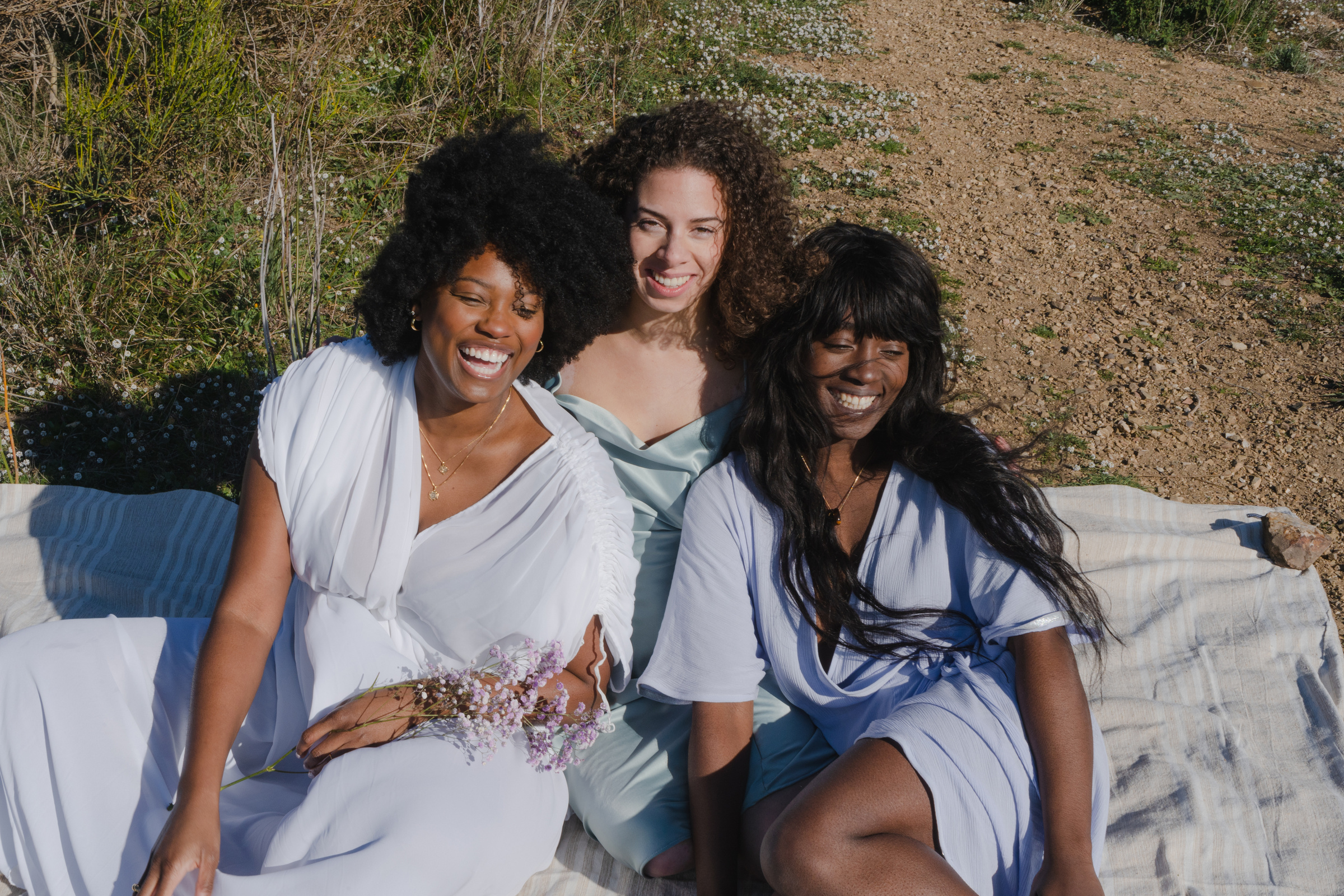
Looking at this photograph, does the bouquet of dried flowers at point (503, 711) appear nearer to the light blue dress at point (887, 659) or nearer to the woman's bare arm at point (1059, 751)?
the light blue dress at point (887, 659)

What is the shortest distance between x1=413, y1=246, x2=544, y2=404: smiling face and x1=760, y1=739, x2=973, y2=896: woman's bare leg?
1.30 meters

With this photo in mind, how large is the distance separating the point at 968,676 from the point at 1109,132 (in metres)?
6.16

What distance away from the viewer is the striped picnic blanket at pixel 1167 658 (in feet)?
9.04

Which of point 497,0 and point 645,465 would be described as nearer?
point 645,465

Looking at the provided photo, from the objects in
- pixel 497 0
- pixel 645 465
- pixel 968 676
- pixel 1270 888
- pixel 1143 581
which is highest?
pixel 497 0

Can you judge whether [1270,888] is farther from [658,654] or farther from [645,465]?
[645,465]

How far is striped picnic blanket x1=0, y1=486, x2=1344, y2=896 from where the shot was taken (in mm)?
2756

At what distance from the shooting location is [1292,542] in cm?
373

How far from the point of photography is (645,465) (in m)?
2.99

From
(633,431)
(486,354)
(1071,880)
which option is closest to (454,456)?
(486,354)

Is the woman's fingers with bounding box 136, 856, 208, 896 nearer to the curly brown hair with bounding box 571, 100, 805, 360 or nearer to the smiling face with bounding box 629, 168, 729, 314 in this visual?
the smiling face with bounding box 629, 168, 729, 314

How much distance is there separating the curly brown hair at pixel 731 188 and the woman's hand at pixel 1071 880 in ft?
5.35

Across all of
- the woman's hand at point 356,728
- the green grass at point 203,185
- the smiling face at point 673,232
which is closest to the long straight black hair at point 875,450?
the smiling face at point 673,232

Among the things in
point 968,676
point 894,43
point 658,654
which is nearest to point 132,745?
point 658,654
